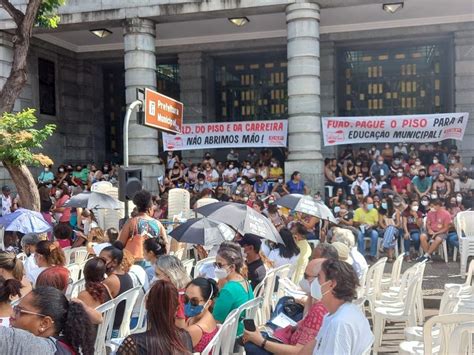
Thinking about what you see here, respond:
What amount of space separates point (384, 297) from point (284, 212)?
19.2ft

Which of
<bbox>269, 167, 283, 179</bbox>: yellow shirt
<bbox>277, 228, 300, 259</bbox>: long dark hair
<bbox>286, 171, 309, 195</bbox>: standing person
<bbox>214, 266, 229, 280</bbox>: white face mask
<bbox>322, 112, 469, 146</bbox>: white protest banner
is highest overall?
<bbox>322, 112, 469, 146</bbox>: white protest banner

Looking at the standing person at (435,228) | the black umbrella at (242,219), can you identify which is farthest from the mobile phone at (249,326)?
the standing person at (435,228)

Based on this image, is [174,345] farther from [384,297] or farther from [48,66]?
[48,66]

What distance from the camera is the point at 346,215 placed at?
13.2 meters

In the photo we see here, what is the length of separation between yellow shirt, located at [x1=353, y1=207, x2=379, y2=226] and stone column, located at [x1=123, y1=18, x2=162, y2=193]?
20.6 ft

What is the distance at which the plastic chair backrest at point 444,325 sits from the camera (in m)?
3.91

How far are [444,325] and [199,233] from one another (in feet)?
13.6

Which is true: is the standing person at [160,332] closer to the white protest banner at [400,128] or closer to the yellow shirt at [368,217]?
the yellow shirt at [368,217]

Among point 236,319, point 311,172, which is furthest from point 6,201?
point 236,319

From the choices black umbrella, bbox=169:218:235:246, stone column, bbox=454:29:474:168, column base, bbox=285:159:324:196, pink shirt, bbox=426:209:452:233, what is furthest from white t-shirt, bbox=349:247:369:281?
stone column, bbox=454:29:474:168

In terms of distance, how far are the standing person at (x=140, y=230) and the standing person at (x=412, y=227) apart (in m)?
6.90

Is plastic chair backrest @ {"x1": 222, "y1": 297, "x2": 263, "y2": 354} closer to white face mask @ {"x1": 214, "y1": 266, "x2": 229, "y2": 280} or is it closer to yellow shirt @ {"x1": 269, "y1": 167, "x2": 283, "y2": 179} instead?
white face mask @ {"x1": 214, "y1": 266, "x2": 229, "y2": 280}

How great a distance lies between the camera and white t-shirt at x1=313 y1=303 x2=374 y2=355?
11.8 feet

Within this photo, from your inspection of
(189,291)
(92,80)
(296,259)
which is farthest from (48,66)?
(189,291)
